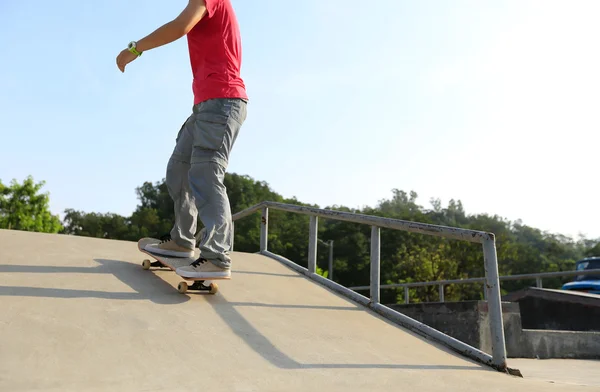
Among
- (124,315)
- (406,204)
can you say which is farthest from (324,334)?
(406,204)

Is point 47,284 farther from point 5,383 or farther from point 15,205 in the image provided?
point 15,205

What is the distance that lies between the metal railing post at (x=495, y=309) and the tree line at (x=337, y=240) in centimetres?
3750

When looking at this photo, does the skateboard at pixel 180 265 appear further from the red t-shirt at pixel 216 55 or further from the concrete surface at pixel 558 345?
the concrete surface at pixel 558 345

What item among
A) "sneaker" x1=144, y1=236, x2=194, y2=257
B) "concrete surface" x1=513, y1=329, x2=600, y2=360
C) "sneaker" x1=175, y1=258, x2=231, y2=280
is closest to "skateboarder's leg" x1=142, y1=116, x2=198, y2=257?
"sneaker" x1=144, y1=236, x2=194, y2=257

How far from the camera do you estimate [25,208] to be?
125 ft

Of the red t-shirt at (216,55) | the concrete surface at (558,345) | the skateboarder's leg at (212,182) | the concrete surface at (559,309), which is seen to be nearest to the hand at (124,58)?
the red t-shirt at (216,55)

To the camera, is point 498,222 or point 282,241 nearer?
point 282,241

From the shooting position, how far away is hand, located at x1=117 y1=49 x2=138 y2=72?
3859mm

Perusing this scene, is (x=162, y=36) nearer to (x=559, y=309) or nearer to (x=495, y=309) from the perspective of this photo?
(x=495, y=309)

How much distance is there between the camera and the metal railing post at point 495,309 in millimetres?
3670

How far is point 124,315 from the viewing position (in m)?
3.44

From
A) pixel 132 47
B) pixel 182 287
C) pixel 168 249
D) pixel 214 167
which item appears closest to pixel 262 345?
pixel 182 287

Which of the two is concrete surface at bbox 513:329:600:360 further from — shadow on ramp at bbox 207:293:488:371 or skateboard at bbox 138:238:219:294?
skateboard at bbox 138:238:219:294

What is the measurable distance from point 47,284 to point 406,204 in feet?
378
